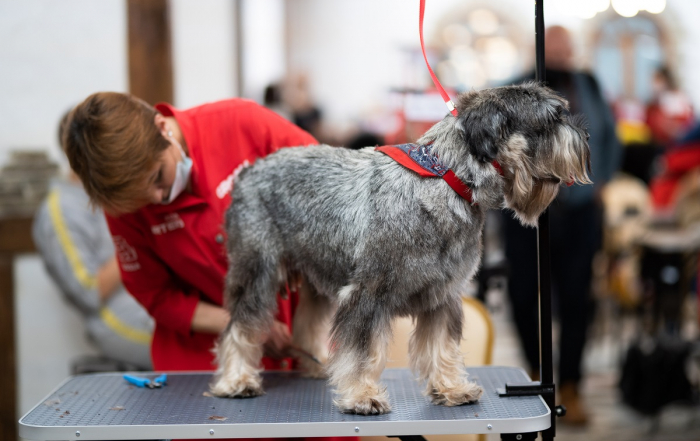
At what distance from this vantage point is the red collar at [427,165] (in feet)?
5.30

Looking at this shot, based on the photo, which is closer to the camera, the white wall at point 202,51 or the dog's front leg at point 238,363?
the dog's front leg at point 238,363

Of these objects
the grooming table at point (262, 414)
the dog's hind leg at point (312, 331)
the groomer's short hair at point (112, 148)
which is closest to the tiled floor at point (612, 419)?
the dog's hind leg at point (312, 331)

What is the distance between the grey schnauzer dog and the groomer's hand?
161 millimetres

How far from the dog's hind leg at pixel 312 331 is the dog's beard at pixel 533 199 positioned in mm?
668

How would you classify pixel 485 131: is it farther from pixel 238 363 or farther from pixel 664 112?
pixel 664 112

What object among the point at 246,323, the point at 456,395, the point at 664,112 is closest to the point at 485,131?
the point at 456,395

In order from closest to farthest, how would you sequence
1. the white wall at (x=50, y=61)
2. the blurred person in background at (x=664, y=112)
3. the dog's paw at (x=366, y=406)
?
the dog's paw at (x=366, y=406) < the white wall at (x=50, y=61) < the blurred person in background at (x=664, y=112)

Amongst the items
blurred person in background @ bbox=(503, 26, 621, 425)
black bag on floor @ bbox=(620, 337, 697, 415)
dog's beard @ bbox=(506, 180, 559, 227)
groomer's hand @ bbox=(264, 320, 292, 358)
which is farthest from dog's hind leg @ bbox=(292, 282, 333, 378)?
black bag on floor @ bbox=(620, 337, 697, 415)

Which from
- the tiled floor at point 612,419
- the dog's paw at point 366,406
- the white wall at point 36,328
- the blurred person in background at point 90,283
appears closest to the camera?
the dog's paw at point 366,406

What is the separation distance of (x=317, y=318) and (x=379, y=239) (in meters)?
0.54

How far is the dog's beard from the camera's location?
1596mm

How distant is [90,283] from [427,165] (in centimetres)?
229

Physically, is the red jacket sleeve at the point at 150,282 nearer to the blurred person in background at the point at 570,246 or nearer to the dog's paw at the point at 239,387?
the dog's paw at the point at 239,387

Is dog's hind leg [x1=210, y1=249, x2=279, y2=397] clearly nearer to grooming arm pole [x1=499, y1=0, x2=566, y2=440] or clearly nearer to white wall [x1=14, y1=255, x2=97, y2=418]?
grooming arm pole [x1=499, y1=0, x2=566, y2=440]
